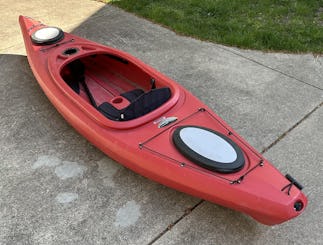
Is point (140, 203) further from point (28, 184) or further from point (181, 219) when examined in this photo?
point (28, 184)

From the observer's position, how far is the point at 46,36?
367 centimetres

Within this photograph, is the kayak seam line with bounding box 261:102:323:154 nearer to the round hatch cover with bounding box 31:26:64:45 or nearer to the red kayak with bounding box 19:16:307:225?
the red kayak with bounding box 19:16:307:225

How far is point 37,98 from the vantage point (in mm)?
3646

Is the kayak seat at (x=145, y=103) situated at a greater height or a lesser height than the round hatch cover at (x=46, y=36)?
lesser

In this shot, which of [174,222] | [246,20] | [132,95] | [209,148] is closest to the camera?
[209,148]

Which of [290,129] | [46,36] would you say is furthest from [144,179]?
[46,36]

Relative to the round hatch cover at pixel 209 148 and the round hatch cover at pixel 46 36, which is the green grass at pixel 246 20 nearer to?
the round hatch cover at pixel 46 36

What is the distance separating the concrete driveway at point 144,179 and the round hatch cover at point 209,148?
1.35 feet

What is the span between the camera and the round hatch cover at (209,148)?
7.73 feet

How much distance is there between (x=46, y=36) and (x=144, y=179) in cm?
173

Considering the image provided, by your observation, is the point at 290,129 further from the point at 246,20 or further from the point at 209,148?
the point at 246,20

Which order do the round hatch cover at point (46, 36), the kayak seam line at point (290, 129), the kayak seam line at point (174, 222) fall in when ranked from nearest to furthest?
1. the kayak seam line at point (174, 222)
2. the kayak seam line at point (290, 129)
3. the round hatch cover at point (46, 36)

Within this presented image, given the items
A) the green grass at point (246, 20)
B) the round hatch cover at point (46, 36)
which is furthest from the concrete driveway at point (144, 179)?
the round hatch cover at point (46, 36)

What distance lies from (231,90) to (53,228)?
6.72 feet
